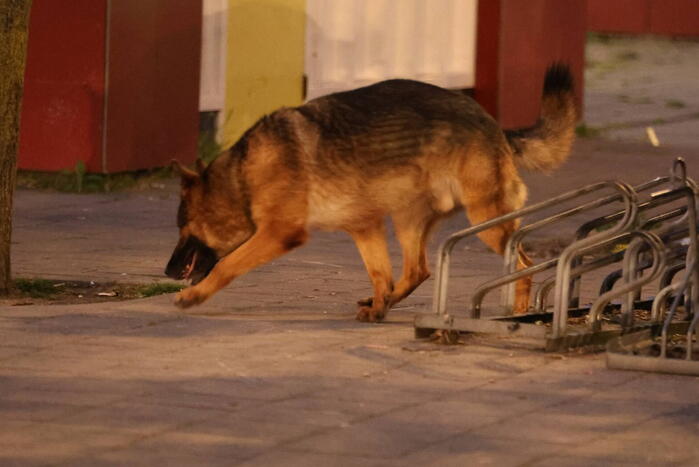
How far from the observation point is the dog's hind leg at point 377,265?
8031 mm

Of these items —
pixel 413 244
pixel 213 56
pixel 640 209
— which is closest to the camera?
pixel 640 209

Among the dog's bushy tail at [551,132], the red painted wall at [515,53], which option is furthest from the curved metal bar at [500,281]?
the red painted wall at [515,53]

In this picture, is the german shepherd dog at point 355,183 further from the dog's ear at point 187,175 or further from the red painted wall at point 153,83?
the red painted wall at point 153,83

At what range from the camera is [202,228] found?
826cm

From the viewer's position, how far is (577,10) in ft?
60.1

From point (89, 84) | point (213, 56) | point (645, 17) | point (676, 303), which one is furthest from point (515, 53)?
point (645, 17)

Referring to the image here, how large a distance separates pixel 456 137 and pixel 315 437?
8.90ft

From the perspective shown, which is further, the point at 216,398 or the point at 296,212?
the point at 296,212

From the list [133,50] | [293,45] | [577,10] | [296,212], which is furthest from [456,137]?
[577,10]

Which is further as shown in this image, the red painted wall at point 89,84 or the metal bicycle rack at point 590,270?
the red painted wall at point 89,84

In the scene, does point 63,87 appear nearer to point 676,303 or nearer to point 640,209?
point 640,209

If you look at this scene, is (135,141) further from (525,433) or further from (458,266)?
(525,433)

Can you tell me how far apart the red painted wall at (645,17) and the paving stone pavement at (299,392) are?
2188 cm

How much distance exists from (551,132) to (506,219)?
5.03 ft
